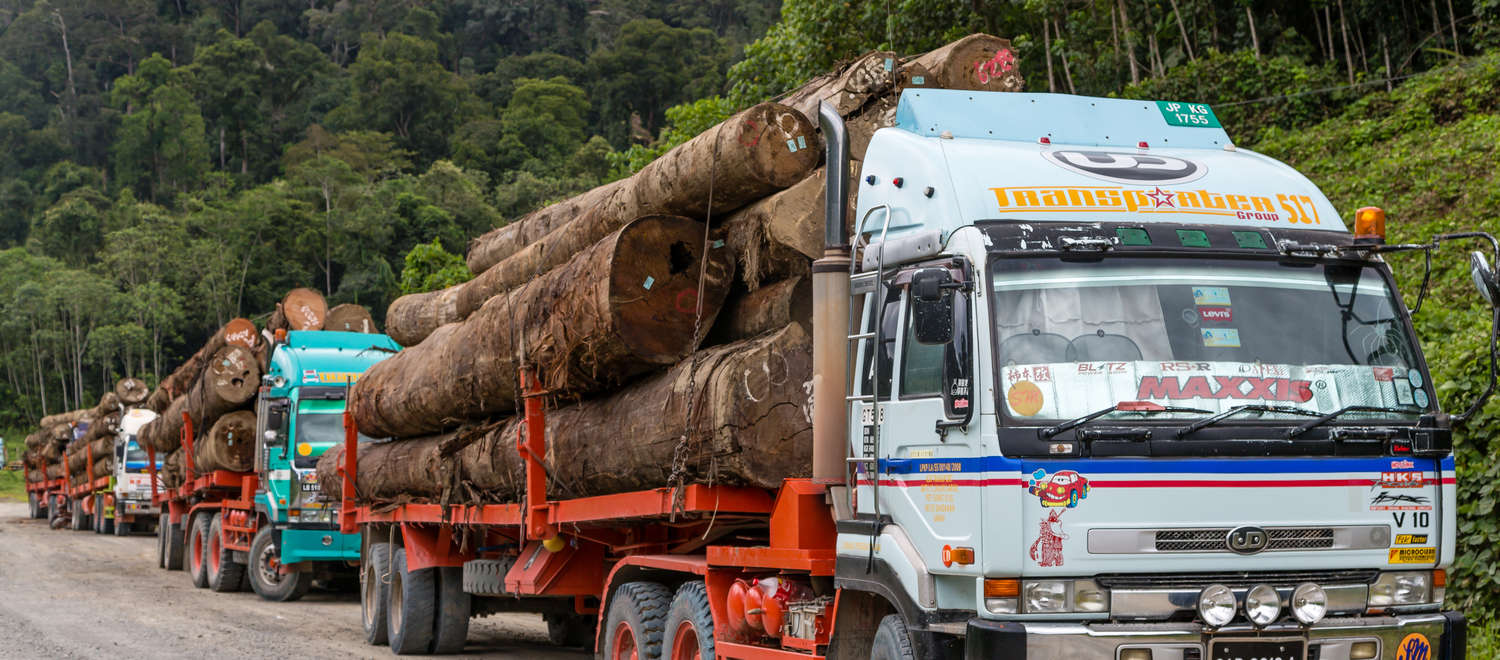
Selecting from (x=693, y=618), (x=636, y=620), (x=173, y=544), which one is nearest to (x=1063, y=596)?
(x=693, y=618)

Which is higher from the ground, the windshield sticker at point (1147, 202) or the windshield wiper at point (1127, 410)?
the windshield sticker at point (1147, 202)

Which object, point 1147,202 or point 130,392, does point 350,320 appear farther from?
point 1147,202

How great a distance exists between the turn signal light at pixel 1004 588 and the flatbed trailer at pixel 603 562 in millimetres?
1248

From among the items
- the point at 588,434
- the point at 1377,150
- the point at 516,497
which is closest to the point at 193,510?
the point at 516,497

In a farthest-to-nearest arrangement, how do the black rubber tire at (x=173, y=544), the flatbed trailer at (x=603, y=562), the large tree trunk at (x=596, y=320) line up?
the black rubber tire at (x=173, y=544), the large tree trunk at (x=596, y=320), the flatbed trailer at (x=603, y=562)

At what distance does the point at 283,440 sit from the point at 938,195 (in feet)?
45.4

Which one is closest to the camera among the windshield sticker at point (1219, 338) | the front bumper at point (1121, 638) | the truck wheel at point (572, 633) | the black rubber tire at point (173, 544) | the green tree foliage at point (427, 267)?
the front bumper at point (1121, 638)

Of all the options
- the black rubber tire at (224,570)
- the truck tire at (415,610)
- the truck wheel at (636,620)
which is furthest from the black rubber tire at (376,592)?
the black rubber tire at (224,570)

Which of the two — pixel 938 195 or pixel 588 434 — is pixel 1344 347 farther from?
pixel 588 434

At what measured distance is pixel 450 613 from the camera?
41.5 ft

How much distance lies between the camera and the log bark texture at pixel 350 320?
20.6 metres

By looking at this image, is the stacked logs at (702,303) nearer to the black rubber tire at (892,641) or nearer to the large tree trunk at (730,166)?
the large tree trunk at (730,166)

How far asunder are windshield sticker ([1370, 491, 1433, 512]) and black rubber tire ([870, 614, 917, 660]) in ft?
6.25

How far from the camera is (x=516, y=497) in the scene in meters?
10.3
